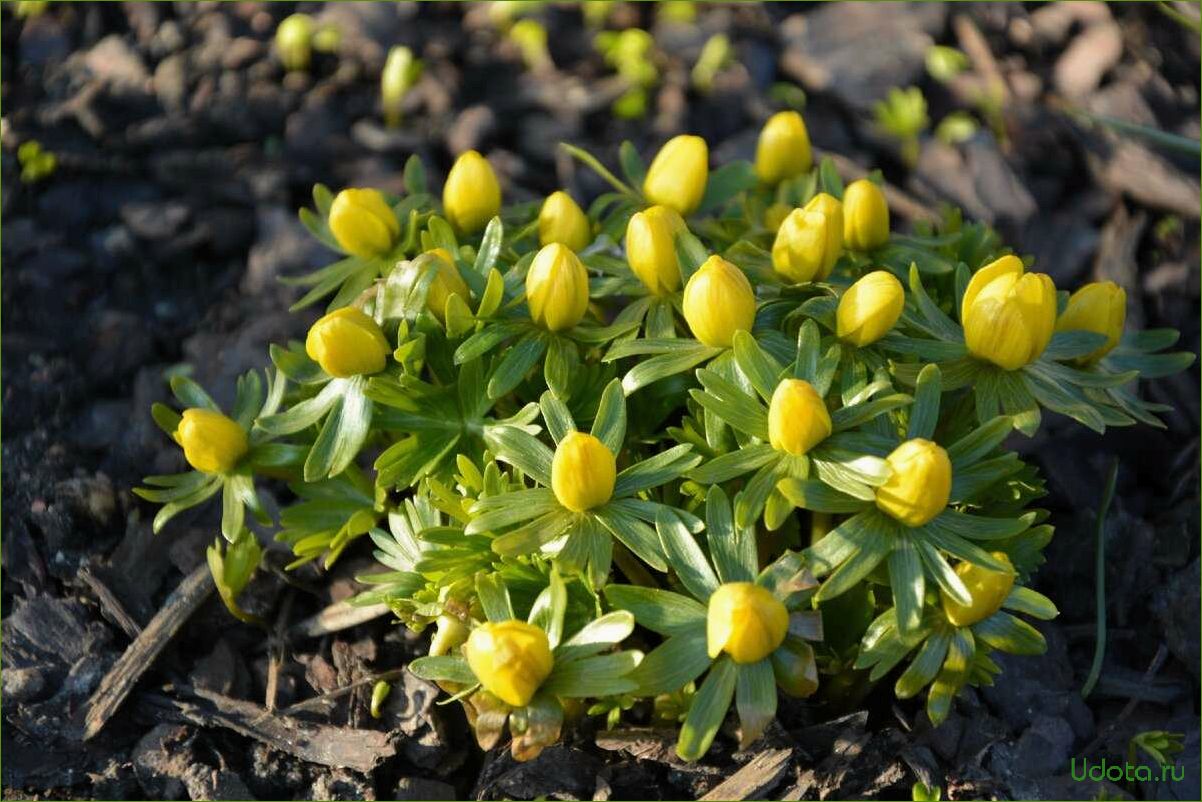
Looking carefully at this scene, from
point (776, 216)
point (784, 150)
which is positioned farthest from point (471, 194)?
point (784, 150)

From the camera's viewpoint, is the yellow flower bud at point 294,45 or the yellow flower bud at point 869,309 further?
the yellow flower bud at point 294,45

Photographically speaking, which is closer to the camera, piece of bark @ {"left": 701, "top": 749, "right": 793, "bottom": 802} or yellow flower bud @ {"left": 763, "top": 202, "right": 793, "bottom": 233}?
piece of bark @ {"left": 701, "top": 749, "right": 793, "bottom": 802}

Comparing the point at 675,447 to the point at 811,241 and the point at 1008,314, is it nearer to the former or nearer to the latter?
the point at 811,241

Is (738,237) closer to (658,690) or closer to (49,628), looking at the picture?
(658,690)

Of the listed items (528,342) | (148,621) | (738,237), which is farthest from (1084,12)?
(148,621)

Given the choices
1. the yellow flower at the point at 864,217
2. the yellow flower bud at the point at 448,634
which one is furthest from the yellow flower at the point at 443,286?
the yellow flower at the point at 864,217

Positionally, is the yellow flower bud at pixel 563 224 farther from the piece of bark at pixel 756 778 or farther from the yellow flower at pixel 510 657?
the piece of bark at pixel 756 778

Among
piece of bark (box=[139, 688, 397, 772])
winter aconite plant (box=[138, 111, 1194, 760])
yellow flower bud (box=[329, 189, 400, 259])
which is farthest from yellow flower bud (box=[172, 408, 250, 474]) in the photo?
piece of bark (box=[139, 688, 397, 772])

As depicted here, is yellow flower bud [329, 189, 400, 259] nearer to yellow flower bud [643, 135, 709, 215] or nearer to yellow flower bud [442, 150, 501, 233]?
yellow flower bud [442, 150, 501, 233]
